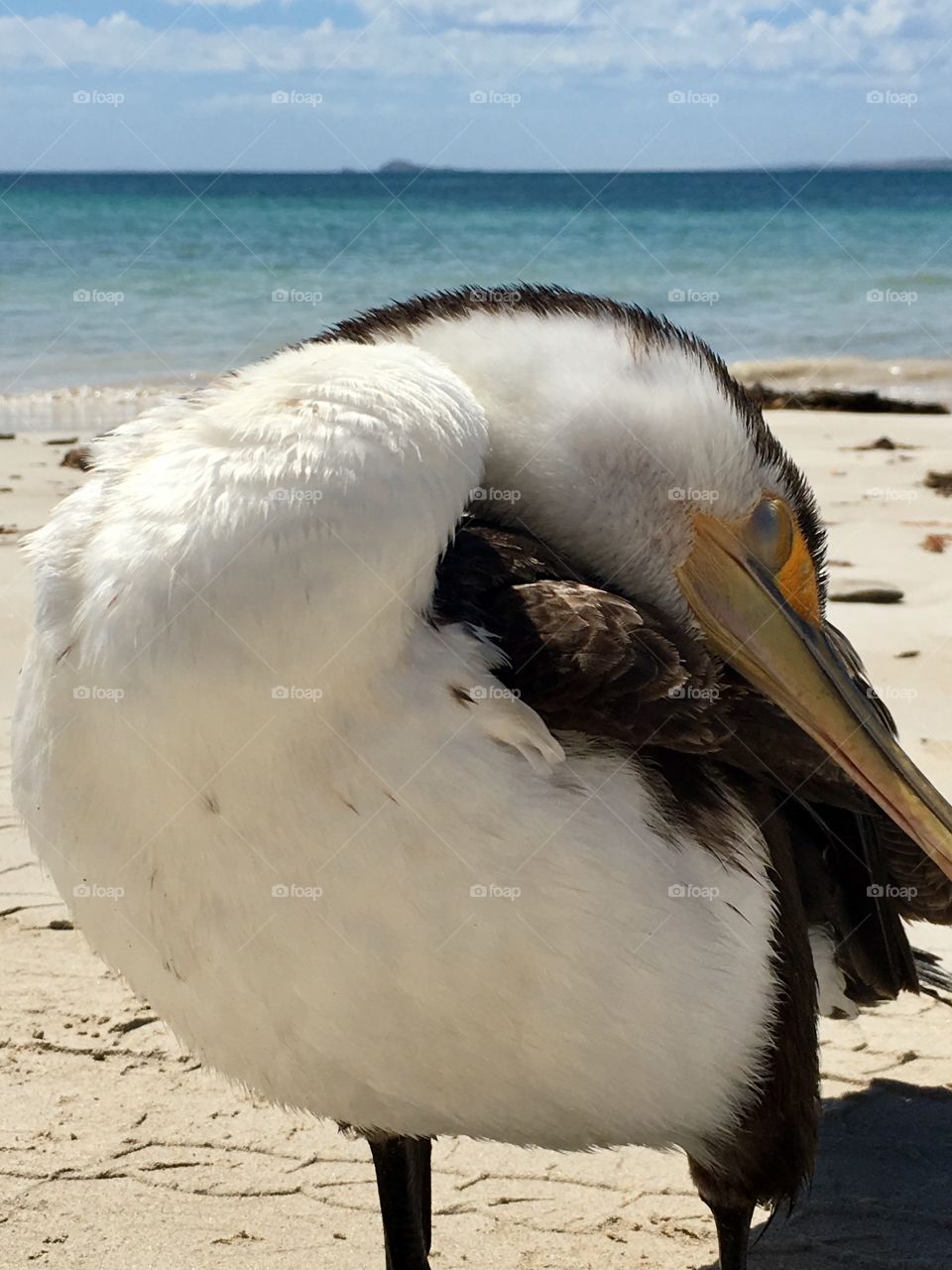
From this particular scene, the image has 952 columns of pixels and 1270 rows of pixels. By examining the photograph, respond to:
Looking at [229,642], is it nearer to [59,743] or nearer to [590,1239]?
[59,743]

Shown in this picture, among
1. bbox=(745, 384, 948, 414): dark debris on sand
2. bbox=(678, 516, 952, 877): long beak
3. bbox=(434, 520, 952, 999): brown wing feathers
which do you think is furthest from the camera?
bbox=(745, 384, 948, 414): dark debris on sand

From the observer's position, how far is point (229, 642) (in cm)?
200

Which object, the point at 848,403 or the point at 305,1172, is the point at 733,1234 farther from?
the point at 848,403

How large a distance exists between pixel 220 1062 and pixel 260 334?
15.1m

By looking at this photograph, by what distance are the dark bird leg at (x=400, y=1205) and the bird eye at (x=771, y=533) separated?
3.99ft

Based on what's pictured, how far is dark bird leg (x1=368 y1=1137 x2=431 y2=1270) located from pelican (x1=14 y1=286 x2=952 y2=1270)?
2 centimetres

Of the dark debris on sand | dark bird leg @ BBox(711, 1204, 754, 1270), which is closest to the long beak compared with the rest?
dark bird leg @ BBox(711, 1204, 754, 1270)

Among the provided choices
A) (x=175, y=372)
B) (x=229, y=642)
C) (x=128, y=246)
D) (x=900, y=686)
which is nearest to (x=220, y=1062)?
(x=229, y=642)

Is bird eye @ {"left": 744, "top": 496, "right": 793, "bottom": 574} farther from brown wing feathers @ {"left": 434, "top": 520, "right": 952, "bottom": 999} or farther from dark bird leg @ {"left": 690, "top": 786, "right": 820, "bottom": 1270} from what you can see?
dark bird leg @ {"left": 690, "top": 786, "right": 820, "bottom": 1270}

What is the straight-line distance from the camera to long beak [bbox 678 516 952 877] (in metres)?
2.58

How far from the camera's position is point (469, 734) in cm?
212

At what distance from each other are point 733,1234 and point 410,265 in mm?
23345

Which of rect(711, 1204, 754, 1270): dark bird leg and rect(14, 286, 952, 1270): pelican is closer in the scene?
rect(14, 286, 952, 1270): pelican

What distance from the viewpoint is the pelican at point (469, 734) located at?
2.05 meters
